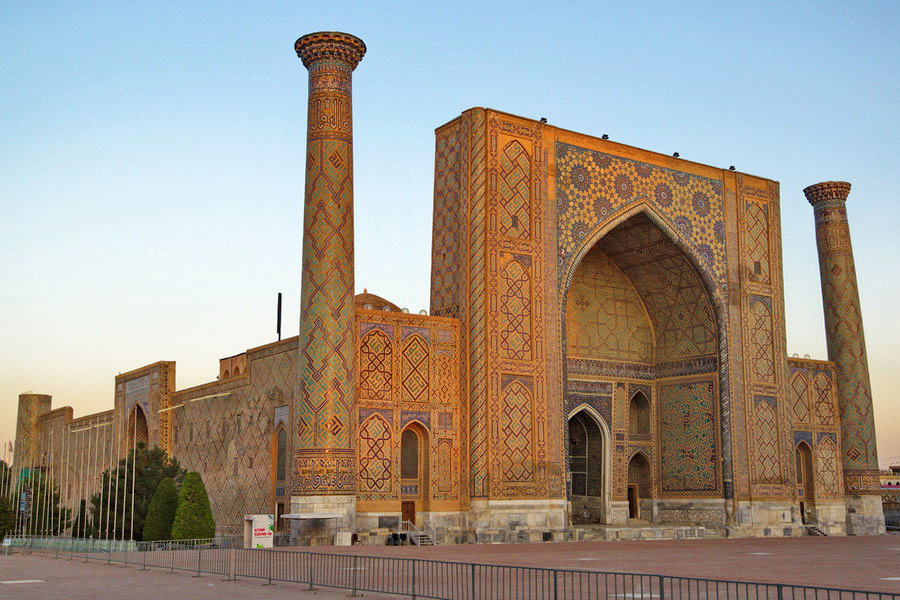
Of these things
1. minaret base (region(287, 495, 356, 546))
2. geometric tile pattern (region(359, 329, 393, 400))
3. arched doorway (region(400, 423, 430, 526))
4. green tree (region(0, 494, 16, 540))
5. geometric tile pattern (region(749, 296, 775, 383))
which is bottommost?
green tree (region(0, 494, 16, 540))

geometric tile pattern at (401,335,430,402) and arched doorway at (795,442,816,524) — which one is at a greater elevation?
geometric tile pattern at (401,335,430,402)

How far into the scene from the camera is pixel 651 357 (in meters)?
24.4

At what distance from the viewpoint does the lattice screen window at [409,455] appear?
1881cm

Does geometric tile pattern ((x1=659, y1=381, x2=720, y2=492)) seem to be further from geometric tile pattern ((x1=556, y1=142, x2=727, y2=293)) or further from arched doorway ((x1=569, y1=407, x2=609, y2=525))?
geometric tile pattern ((x1=556, y1=142, x2=727, y2=293))

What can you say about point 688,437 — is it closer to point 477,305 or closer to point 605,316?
point 605,316

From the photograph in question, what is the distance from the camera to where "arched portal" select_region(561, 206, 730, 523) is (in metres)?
22.8

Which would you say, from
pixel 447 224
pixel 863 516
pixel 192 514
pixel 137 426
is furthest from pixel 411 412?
pixel 137 426

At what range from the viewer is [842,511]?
979 inches

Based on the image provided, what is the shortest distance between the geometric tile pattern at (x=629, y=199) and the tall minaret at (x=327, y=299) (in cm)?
516

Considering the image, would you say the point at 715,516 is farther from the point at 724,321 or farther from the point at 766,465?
the point at 724,321

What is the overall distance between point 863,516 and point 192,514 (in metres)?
16.8

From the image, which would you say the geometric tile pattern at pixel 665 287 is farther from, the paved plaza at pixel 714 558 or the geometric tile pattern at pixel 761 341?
the paved plaza at pixel 714 558

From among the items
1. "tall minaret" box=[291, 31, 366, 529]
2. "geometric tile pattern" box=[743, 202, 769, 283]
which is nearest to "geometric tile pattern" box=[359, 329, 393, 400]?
"tall minaret" box=[291, 31, 366, 529]

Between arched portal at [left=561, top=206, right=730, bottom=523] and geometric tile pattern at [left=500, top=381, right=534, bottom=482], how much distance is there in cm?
318
